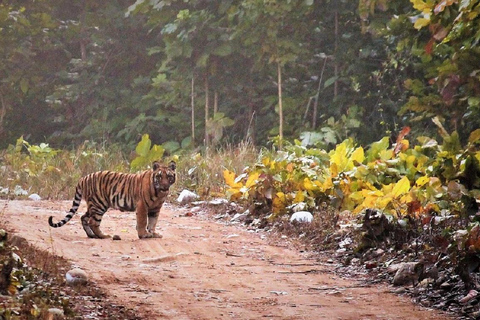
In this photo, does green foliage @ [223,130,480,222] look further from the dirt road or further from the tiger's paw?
the tiger's paw

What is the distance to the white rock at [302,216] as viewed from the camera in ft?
31.5

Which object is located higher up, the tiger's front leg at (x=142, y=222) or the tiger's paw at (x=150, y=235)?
the tiger's front leg at (x=142, y=222)

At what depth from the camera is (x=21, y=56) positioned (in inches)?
915

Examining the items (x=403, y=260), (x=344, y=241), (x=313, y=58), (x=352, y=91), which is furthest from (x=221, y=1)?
(x=403, y=260)

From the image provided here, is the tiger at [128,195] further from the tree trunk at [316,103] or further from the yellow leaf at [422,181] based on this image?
the tree trunk at [316,103]

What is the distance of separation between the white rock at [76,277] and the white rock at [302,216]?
3701mm

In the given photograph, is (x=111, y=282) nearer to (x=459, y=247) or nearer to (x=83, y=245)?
(x=83, y=245)

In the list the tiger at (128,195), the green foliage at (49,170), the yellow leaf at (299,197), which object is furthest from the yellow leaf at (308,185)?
the green foliage at (49,170)

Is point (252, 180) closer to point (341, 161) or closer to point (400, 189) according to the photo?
point (341, 161)

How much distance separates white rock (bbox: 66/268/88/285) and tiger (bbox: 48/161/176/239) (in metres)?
2.74

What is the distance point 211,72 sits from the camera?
2028 cm

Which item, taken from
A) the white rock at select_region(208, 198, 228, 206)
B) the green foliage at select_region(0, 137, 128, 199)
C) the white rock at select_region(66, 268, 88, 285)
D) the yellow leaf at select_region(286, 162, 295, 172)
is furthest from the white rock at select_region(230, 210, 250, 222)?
the white rock at select_region(66, 268, 88, 285)

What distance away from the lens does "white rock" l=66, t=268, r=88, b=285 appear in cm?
632

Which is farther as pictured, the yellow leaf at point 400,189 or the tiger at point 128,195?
the tiger at point 128,195
